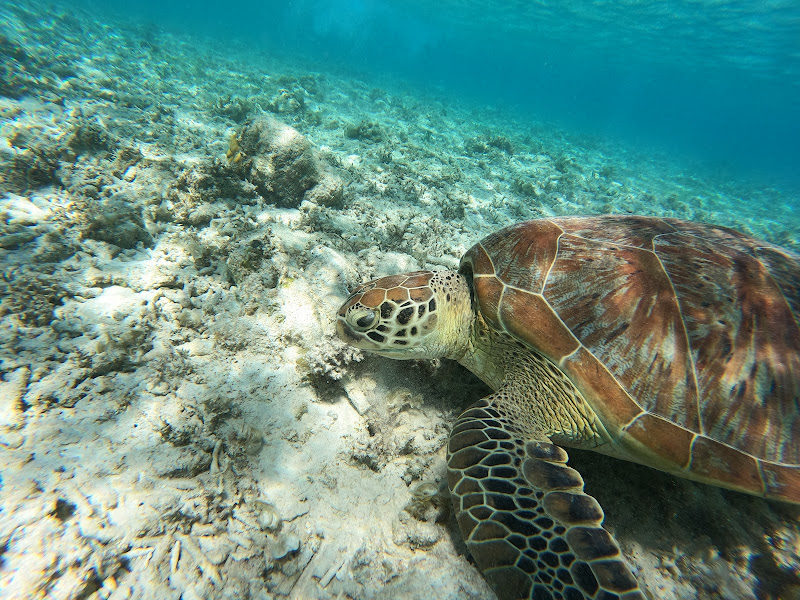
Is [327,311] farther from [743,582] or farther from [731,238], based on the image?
[731,238]

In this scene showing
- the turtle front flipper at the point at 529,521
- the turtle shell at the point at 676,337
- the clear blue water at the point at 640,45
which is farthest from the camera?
the clear blue water at the point at 640,45

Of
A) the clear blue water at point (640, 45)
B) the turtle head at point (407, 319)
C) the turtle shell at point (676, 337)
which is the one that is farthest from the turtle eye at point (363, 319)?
the clear blue water at point (640, 45)

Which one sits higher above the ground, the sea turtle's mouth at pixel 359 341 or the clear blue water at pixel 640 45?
the clear blue water at pixel 640 45

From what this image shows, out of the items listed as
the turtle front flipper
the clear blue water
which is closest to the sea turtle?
the turtle front flipper

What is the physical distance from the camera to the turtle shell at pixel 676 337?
1.51 meters

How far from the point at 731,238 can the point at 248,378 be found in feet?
10.6

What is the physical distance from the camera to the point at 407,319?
198 cm

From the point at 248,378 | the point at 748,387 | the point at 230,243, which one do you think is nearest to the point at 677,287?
the point at 748,387

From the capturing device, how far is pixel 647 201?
8.36 m

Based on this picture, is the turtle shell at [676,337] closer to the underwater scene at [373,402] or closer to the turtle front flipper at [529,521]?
the underwater scene at [373,402]

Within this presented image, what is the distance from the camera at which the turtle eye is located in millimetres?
1950

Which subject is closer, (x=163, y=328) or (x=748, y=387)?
(x=748, y=387)

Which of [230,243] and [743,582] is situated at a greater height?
[230,243]

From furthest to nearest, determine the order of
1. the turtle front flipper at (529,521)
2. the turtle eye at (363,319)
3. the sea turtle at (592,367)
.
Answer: the turtle eye at (363,319) < the sea turtle at (592,367) < the turtle front flipper at (529,521)
